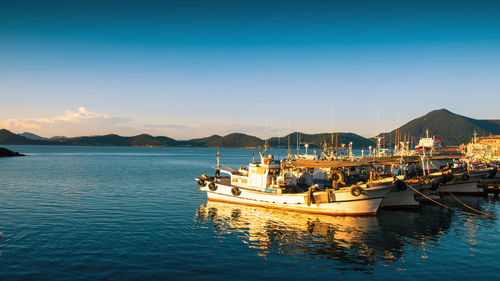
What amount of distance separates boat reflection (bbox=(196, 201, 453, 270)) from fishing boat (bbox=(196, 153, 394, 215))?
949 millimetres

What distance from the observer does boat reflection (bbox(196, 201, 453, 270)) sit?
66.4ft

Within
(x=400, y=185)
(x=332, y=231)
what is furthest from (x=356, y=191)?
(x=400, y=185)

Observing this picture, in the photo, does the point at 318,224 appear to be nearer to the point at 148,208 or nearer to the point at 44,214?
the point at 148,208

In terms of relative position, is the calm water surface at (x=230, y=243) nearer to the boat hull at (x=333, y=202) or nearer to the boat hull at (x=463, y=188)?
the boat hull at (x=333, y=202)

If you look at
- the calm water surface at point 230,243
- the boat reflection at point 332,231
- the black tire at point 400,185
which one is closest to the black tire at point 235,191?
the boat reflection at point 332,231

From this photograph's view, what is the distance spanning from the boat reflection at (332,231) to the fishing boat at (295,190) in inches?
37.4

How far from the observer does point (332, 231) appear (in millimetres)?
25047

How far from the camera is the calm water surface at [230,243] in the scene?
1673 centimetres

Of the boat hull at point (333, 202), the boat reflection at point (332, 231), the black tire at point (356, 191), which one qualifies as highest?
the black tire at point (356, 191)

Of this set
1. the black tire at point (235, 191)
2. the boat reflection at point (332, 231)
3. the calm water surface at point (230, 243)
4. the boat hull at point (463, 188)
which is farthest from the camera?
the boat hull at point (463, 188)

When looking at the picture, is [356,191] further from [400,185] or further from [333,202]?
[400,185]

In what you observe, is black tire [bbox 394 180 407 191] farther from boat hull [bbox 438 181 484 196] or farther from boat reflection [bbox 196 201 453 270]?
boat hull [bbox 438 181 484 196]

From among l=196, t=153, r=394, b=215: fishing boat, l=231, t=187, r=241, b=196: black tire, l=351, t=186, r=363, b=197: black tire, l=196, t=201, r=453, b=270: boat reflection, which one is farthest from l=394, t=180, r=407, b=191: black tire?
l=231, t=187, r=241, b=196: black tire

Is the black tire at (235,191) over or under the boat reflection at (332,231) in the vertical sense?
over
